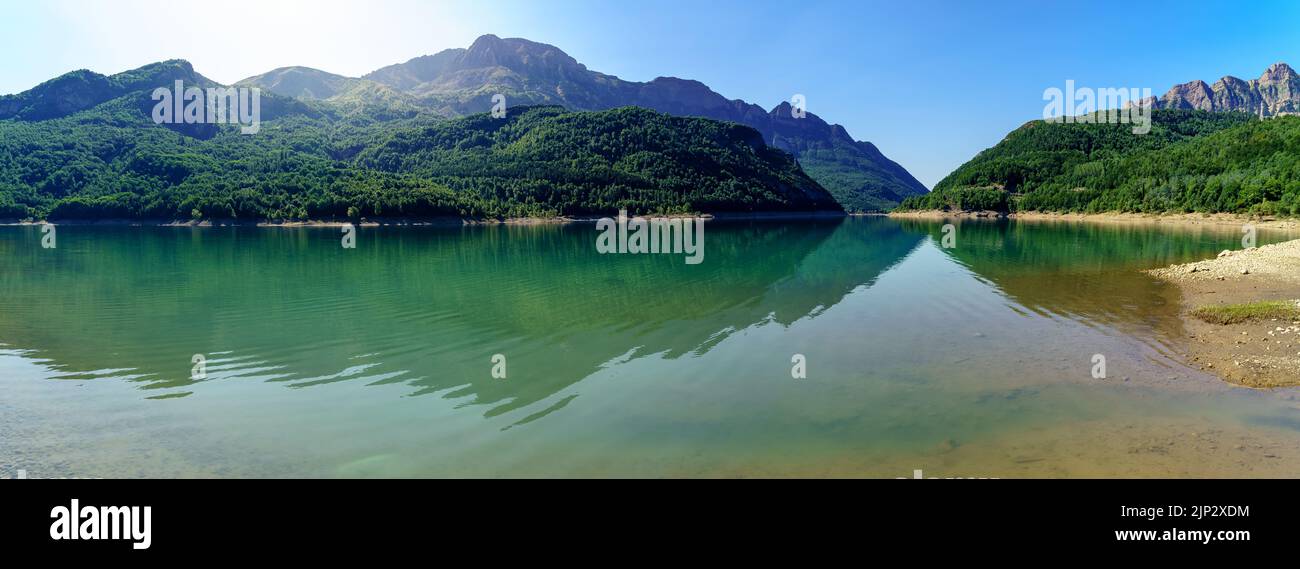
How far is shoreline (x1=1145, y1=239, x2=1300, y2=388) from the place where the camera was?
11.9 metres

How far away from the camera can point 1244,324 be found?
51.1ft

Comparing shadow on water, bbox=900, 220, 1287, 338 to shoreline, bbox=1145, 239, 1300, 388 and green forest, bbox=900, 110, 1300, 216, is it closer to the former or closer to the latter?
shoreline, bbox=1145, 239, 1300, 388

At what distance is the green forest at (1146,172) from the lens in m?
84.5

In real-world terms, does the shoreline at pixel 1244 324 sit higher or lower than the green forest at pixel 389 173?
lower

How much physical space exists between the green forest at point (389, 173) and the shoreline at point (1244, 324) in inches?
4386

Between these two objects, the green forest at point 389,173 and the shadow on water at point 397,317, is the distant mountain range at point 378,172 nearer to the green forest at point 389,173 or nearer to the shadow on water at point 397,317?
the green forest at point 389,173

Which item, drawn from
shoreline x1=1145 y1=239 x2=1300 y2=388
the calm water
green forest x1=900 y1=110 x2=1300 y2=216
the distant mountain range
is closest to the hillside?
the distant mountain range

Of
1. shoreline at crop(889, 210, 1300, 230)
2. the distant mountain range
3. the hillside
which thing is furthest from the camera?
the hillside

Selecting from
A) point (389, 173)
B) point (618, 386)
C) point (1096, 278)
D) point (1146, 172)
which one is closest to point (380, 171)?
point (389, 173)

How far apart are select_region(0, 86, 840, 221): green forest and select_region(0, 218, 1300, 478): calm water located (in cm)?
10155

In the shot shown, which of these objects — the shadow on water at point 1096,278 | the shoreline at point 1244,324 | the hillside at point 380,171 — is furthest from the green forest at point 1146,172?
the shoreline at point 1244,324

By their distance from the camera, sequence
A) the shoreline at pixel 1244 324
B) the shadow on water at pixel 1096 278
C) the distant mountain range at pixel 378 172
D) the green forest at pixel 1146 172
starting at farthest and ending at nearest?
the distant mountain range at pixel 378 172, the green forest at pixel 1146 172, the shadow on water at pixel 1096 278, the shoreline at pixel 1244 324

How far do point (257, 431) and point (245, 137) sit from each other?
22815 cm

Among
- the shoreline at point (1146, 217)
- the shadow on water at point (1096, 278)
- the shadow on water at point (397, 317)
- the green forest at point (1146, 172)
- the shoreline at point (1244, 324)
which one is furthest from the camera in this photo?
the green forest at point (1146, 172)
